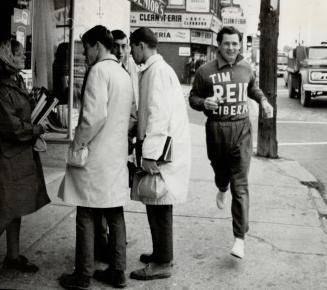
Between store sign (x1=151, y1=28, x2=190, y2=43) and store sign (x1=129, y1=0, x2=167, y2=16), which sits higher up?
store sign (x1=151, y1=28, x2=190, y2=43)

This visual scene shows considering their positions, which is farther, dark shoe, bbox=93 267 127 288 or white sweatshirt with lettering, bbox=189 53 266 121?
white sweatshirt with lettering, bbox=189 53 266 121

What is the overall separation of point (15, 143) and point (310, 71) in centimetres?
1770

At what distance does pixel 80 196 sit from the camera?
398 cm

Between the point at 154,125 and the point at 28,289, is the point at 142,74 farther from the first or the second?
the point at 28,289

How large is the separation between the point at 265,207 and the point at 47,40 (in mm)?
4038

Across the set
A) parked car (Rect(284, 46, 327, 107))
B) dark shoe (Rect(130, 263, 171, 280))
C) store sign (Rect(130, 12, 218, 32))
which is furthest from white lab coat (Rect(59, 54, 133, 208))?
store sign (Rect(130, 12, 218, 32))

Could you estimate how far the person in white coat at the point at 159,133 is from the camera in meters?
3.92

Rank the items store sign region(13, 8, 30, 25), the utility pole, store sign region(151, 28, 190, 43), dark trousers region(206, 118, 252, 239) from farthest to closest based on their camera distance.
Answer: store sign region(151, 28, 190, 43)
the utility pole
store sign region(13, 8, 30, 25)
dark trousers region(206, 118, 252, 239)

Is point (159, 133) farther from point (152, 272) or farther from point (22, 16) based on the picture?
point (22, 16)

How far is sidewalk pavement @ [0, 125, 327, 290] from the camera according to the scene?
431 cm

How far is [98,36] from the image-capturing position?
392 cm

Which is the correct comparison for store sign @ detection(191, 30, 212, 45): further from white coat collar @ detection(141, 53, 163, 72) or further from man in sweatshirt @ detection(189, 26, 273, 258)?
white coat collar @ detection(141, 53, 163, 72)

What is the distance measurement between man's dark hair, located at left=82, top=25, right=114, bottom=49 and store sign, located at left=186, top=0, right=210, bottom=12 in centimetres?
3434

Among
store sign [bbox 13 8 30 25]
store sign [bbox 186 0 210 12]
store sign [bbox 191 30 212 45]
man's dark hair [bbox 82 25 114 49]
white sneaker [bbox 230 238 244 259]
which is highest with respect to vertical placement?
store sign [bbox 186 0 210 12]
